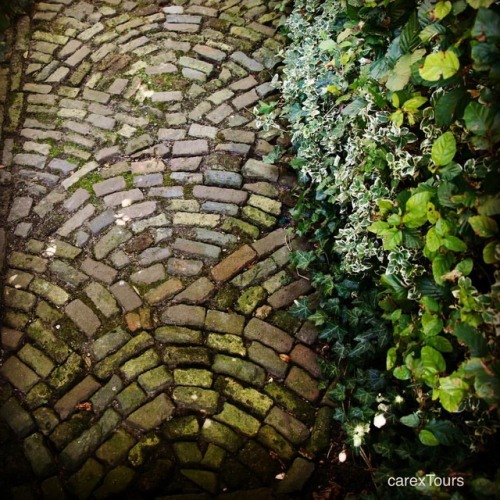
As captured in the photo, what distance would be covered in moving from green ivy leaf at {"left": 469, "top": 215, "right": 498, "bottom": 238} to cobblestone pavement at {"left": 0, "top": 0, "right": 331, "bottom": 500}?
57.6 inches

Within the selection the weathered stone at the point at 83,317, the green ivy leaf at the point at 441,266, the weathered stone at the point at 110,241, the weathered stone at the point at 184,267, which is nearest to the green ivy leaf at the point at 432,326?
the green ivy leaf at the point at 441,266

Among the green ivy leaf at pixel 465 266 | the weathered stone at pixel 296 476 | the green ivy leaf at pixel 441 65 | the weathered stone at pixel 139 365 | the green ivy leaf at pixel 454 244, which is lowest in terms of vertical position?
the weathered stone at pixel 296 476

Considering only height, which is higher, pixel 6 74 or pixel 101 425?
pixel 6 74

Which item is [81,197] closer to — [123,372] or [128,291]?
[128,291]

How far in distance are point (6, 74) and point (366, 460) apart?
4.71m

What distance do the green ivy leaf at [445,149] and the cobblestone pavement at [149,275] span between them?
147 centimetres

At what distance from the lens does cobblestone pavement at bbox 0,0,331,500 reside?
250 centimetres

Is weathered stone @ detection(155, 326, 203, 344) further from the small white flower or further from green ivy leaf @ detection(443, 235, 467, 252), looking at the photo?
green ivy leaf @ detection(443, 235, 467, 252)

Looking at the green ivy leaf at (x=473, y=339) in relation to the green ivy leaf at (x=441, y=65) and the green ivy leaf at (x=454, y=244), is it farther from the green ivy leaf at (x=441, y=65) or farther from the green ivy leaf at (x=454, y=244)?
the green ivy leaf at (x=441, y=65)

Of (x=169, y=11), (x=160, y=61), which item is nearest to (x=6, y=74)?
(x=160, y=61)

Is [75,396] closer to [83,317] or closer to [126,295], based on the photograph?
[83,317]

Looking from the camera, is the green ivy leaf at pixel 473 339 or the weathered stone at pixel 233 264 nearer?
the green ivy leaf at pixel 473 339

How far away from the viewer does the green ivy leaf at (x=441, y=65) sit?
63.7 inches

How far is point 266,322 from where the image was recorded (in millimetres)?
2996
